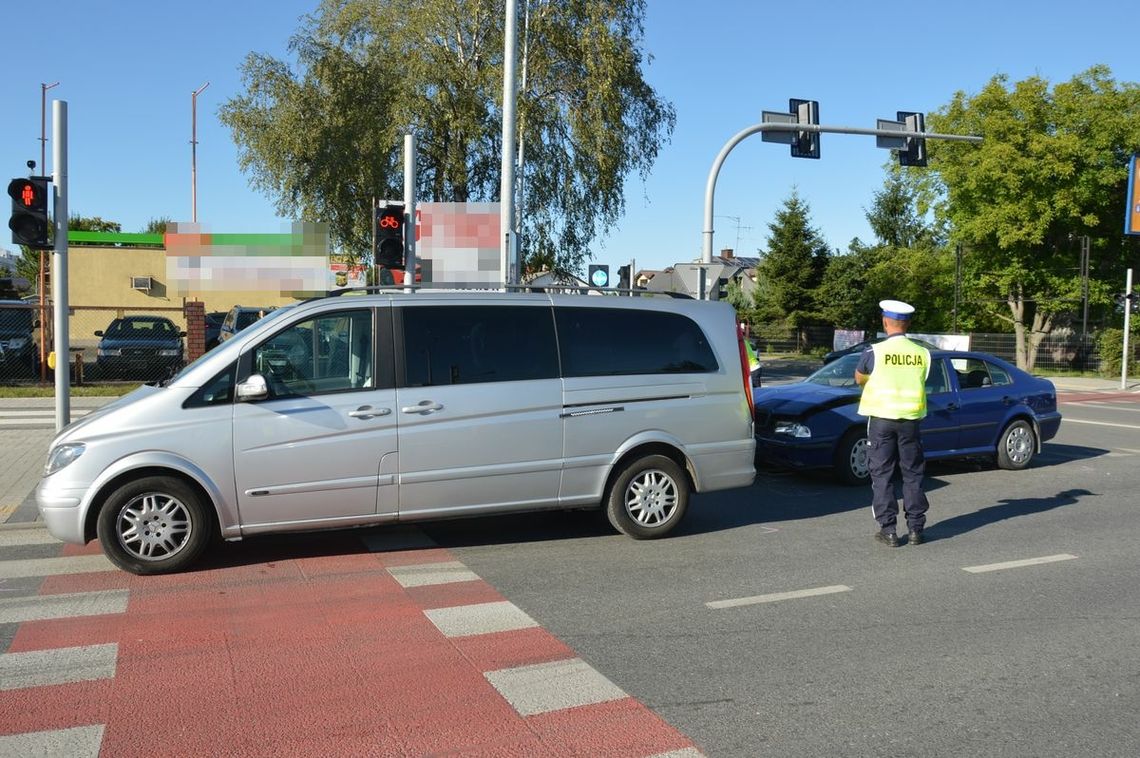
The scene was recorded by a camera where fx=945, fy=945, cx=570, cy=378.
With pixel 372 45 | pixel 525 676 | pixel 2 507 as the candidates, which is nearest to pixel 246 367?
pixel 525 676

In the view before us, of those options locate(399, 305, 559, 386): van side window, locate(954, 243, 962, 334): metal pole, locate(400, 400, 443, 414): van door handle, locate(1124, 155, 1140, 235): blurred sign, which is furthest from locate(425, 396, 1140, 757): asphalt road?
locate(954, 243, 962, 334): metal pole

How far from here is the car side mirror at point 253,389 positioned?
21.4ft

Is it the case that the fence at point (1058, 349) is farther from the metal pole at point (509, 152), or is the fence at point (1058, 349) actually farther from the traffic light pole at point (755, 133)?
the metal pole at point (509, 152)

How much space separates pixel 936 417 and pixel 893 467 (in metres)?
3.78

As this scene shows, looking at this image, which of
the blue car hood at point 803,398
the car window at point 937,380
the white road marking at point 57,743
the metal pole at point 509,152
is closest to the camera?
the white road marking at point 57,743

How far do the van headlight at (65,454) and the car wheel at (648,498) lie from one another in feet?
12.7

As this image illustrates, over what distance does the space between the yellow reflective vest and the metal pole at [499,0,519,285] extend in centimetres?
726

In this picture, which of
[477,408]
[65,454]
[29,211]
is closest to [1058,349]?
[477,408]

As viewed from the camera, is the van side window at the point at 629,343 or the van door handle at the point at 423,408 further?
the van side window at the point at 629,343

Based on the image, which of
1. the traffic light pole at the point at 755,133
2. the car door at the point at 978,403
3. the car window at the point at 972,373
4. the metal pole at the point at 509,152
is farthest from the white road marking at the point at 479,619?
the traffic light pole at the point at 755,133

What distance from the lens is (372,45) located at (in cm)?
2708

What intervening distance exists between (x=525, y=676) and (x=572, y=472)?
2.87 meters

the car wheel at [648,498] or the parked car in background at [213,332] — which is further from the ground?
the parked car in background at [213,332]

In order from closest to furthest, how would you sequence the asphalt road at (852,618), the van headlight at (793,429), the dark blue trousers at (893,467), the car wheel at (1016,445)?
the asphalt road at (852,618) → the dark blue trousers at (893,467) → the van headlight at (793,429) → the car wheel at (1016,445)
